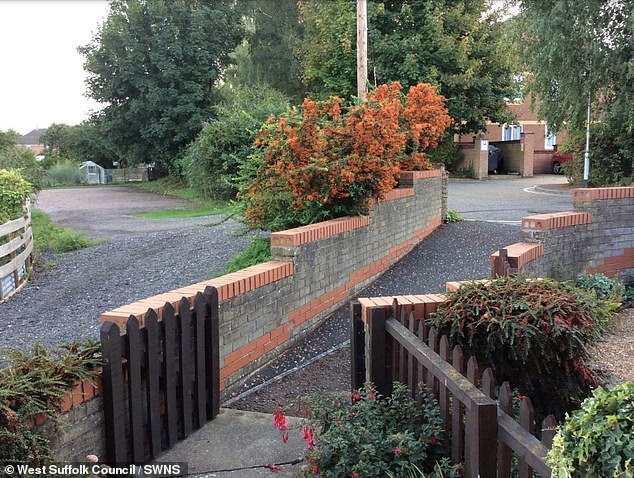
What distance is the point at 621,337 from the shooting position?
674 cm

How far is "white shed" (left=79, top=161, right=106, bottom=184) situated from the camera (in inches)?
1802

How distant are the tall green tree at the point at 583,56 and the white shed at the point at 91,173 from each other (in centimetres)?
3487

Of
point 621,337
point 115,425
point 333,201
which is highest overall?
point 333,201

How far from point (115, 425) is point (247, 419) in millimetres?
1210

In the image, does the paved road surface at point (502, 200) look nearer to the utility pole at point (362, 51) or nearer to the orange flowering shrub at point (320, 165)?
the utility pole at point (362, 51)

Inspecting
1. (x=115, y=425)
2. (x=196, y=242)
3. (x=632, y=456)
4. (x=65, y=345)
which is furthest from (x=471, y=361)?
(x=196, y=242)

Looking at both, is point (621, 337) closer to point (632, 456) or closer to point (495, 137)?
point (632, 456)

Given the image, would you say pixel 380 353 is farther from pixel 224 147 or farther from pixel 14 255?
pixel 224 147

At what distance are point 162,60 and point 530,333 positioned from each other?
30.6 metres

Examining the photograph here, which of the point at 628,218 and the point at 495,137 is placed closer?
the point at 628,218

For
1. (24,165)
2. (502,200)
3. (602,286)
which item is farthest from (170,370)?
(502,200)

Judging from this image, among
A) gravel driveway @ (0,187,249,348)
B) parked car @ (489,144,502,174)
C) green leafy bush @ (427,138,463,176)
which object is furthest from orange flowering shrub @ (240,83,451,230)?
parked car @ (489,144,502,174)

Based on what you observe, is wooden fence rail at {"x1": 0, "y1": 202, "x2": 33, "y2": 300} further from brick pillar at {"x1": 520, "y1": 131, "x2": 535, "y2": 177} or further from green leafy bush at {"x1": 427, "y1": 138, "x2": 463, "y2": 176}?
brick pillar at {"x1": 520, "y1": 131, "x2": 535, "y2": 177}

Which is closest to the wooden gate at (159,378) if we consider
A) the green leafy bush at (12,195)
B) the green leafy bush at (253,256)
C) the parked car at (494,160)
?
the green leafy bush at (253,256)
